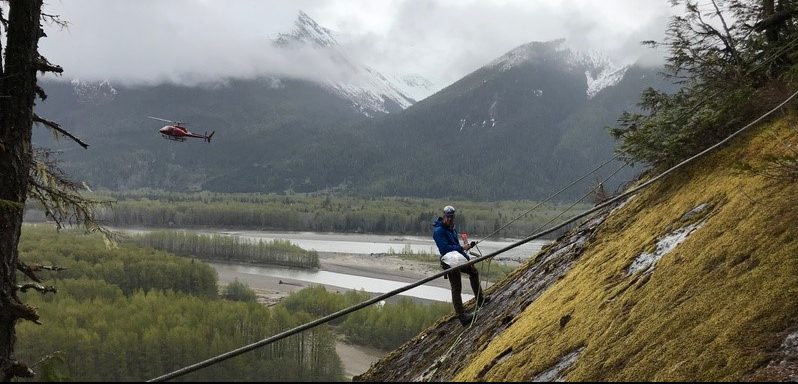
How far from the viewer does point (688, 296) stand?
4645mm

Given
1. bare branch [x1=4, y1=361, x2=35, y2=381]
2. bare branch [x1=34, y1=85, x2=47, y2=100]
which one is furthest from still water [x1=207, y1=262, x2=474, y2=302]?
bare branch [x1=4, y1=361, x2=35, y2=381]

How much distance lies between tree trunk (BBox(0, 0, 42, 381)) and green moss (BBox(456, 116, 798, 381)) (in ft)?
16.2

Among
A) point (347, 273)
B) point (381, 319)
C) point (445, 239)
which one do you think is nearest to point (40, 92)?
point (445, 239)

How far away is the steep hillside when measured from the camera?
390cm

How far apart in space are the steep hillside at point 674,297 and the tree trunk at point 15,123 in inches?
195

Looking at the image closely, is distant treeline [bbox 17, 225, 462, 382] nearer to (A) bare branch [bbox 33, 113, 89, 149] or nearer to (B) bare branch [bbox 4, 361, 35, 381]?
(B) bare branch [bbox 4, 361, 35, 381]

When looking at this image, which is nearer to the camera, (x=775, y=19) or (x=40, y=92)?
(x=40, y=92)

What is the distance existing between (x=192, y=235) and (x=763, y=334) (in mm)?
94148

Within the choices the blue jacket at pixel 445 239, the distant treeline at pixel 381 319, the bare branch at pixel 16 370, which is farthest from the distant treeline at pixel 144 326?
the distant treeline at pixel 381 319

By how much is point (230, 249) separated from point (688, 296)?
86687 mm

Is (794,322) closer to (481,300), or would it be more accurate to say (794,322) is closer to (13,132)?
(481,300)

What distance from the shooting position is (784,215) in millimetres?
4805

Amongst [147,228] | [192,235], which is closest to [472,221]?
[192,235]

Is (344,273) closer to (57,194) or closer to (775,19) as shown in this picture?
(57,194)
